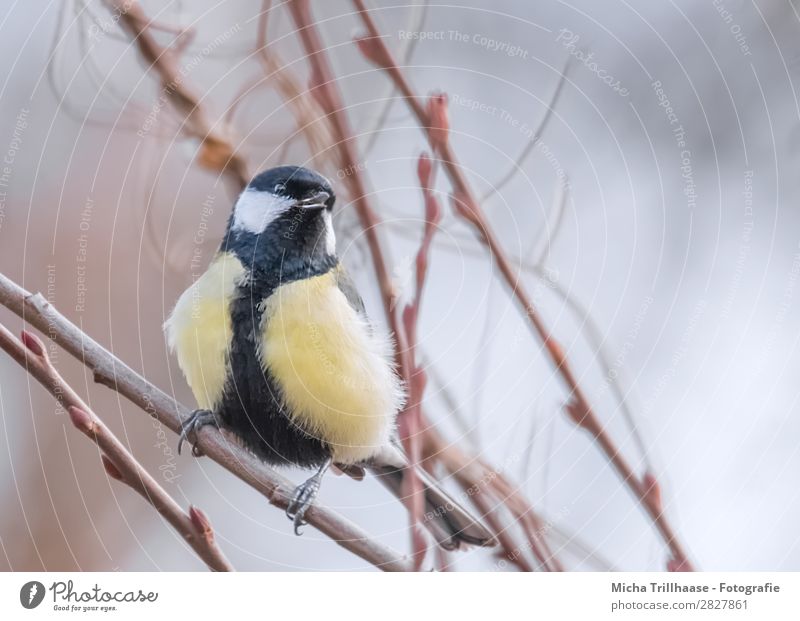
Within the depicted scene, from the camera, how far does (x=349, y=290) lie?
2.22ft

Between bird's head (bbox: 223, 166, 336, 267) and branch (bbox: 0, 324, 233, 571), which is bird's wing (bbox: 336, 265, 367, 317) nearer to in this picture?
bird's head (bbox: 223, 166, 336, 267)

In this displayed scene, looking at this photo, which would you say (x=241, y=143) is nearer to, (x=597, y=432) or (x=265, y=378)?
(x=265, y=378)

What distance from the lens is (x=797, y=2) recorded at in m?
0.76

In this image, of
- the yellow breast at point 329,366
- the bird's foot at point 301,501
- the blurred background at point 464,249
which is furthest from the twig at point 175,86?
the bird's foot at point 301,501

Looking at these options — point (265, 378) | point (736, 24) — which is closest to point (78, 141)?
point (265, 378)

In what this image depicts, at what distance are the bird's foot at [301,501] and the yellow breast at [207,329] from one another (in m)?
0.10

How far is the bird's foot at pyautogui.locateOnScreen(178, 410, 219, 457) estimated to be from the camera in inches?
26.2

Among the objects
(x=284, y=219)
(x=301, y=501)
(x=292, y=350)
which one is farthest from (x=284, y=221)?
(x=301, y=501)

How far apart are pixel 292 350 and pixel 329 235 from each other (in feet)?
0.32

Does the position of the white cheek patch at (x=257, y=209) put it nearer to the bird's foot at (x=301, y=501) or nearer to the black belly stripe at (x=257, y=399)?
the black belly stripe at (x=257, y=399)

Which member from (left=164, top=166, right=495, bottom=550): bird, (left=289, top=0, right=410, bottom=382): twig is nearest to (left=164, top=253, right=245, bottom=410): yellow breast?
(left=164, top=166, right=495, bottom=550): bird

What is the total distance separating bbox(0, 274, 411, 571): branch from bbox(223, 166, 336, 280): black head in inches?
5.1
